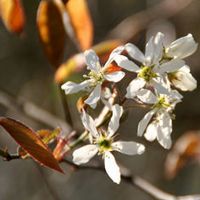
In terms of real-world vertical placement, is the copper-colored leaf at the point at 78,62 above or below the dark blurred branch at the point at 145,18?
above

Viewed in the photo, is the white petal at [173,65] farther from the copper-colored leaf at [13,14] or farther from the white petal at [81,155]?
the copper-colored leaf at [13,14]

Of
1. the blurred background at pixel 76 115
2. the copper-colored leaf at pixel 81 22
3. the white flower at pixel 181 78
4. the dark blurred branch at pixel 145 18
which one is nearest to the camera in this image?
the white flower at pixel 181 78

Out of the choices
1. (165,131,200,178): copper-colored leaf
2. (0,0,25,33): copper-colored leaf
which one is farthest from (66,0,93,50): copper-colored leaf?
(165,131,200,178): copper-colored leaf

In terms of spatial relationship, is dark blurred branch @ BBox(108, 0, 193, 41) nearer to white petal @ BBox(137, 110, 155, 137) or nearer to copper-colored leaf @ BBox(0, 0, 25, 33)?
copper-colored leaf @ BBox(0, 0, 25, 33)

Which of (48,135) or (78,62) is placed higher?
(48,135)

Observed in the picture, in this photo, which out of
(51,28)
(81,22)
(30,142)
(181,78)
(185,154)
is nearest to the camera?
(30,142)

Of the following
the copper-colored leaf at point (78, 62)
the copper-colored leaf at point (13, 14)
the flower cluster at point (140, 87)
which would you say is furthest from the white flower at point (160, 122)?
the copper-colored leaf at point (13, 14)

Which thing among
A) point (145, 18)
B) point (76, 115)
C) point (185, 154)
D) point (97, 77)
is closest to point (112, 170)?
point (97, 77)

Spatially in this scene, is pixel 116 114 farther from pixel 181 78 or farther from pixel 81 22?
pixel 81 22
